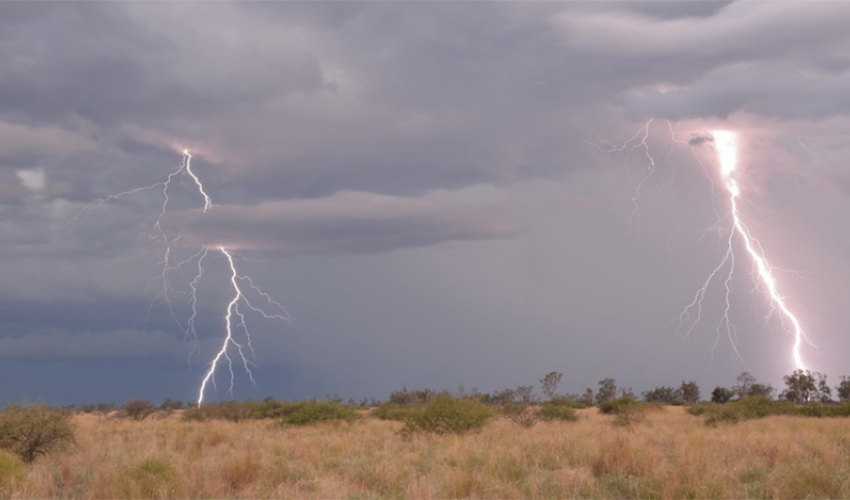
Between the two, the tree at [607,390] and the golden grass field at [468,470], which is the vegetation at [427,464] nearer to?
Answer: the golden grass field at [468,470]

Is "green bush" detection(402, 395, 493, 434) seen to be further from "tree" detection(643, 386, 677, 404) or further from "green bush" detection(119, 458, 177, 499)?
"tree" detection(643, 386, 677, 404)

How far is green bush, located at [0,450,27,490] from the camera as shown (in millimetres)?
12637

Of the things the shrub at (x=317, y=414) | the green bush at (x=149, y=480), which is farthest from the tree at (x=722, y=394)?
the green bush at (x=149, y=480)

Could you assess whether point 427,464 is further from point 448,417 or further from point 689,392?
point 689,392

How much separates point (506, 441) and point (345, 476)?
775cm

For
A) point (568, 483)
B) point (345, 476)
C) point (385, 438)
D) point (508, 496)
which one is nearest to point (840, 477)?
point (568, 483)

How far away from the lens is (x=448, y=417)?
81.8 ft

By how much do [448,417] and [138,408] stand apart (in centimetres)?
2916

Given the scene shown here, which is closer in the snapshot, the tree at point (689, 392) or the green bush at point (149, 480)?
the green bush at point (149, 480)

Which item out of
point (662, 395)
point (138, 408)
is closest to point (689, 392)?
point (662, 395)

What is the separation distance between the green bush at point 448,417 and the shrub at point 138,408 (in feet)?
89.3

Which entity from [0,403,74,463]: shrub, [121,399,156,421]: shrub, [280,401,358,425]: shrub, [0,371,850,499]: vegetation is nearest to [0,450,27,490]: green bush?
[0,371,850,499]: vegetation

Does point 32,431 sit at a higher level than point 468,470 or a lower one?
higher

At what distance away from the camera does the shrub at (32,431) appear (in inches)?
720
